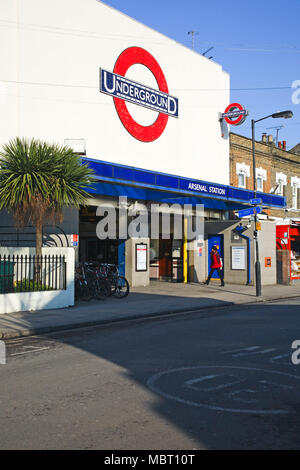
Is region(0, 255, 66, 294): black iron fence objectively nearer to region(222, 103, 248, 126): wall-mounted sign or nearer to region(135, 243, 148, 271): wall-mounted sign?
region(135, 243, 148, 271): wall-mounted sign

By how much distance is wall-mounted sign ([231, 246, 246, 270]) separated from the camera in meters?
24.1

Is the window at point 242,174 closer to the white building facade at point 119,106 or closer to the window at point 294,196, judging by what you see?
the white building facade at point 119,106

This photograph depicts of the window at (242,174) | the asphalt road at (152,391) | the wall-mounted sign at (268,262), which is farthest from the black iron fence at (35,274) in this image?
the window at (242,174)

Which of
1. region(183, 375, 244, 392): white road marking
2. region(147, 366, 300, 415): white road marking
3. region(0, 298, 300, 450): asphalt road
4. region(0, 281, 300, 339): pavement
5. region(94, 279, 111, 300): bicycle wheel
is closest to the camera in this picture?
region(0, 298, 300, 450): asphalt road

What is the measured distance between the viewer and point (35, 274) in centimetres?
1478

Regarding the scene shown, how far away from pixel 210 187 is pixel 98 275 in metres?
8.10

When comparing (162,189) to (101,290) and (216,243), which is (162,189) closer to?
(101,290)

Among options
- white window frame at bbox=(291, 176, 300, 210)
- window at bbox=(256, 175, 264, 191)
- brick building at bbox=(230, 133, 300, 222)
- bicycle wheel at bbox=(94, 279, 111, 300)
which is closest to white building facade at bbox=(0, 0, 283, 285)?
brick building at bbox=(230, 133, 300, 222)

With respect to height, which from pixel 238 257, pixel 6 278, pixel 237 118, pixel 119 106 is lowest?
pixel 6 278

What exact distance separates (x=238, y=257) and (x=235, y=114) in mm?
7685

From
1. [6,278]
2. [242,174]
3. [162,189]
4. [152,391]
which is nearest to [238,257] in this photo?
[242,174]

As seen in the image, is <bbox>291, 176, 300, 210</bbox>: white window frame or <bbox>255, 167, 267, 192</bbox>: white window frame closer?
<bbox>255, 167, 267, 192</bbox>: white window frame

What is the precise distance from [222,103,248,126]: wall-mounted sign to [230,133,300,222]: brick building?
1563mm
